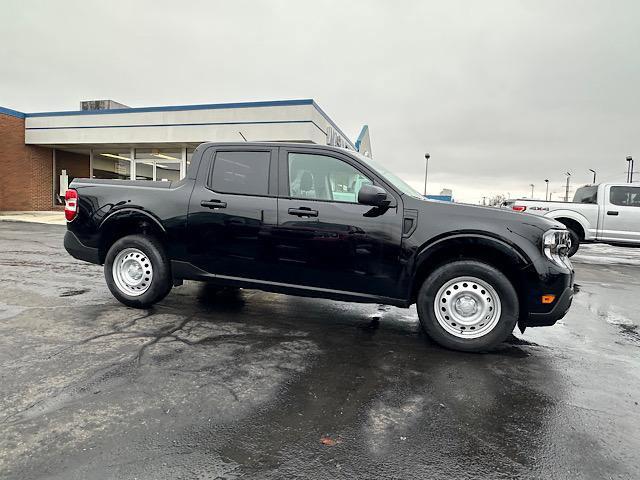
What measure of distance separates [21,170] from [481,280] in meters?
25.2

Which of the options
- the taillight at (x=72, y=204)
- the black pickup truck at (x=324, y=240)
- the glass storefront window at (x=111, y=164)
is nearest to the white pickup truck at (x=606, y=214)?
the black pickup truck at (x=324, y=240)

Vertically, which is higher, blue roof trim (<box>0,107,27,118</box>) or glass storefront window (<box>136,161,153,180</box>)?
blue roof trim (<box>0,107,27,118</box>)

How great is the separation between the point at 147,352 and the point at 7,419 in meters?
1.19

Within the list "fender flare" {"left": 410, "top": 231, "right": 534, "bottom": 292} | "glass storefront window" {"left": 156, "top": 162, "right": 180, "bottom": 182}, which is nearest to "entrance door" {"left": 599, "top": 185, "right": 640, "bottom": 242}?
"fender flare" {"left": 410, "top": 231, "right": 534, "bottom": 292}

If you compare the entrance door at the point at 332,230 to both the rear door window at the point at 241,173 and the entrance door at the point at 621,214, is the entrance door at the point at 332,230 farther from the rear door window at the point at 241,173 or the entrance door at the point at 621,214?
the entrance door at the point at 621,214

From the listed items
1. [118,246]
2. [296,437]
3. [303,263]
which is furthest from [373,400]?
[118,246]

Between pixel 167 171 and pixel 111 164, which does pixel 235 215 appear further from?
pixel 111 164

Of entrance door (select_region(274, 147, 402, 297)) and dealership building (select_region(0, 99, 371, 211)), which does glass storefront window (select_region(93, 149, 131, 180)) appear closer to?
dealership building (select_region(0, 99, 371, 211))

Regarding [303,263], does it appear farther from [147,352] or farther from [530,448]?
[530,448]

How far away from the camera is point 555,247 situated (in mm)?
3900

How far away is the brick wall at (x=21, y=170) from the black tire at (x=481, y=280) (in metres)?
24.6

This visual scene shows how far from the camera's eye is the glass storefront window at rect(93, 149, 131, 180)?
22.8 metres

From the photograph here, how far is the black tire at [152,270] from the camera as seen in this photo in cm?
484

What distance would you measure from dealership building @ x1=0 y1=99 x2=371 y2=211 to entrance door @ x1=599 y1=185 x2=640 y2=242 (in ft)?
34.0
